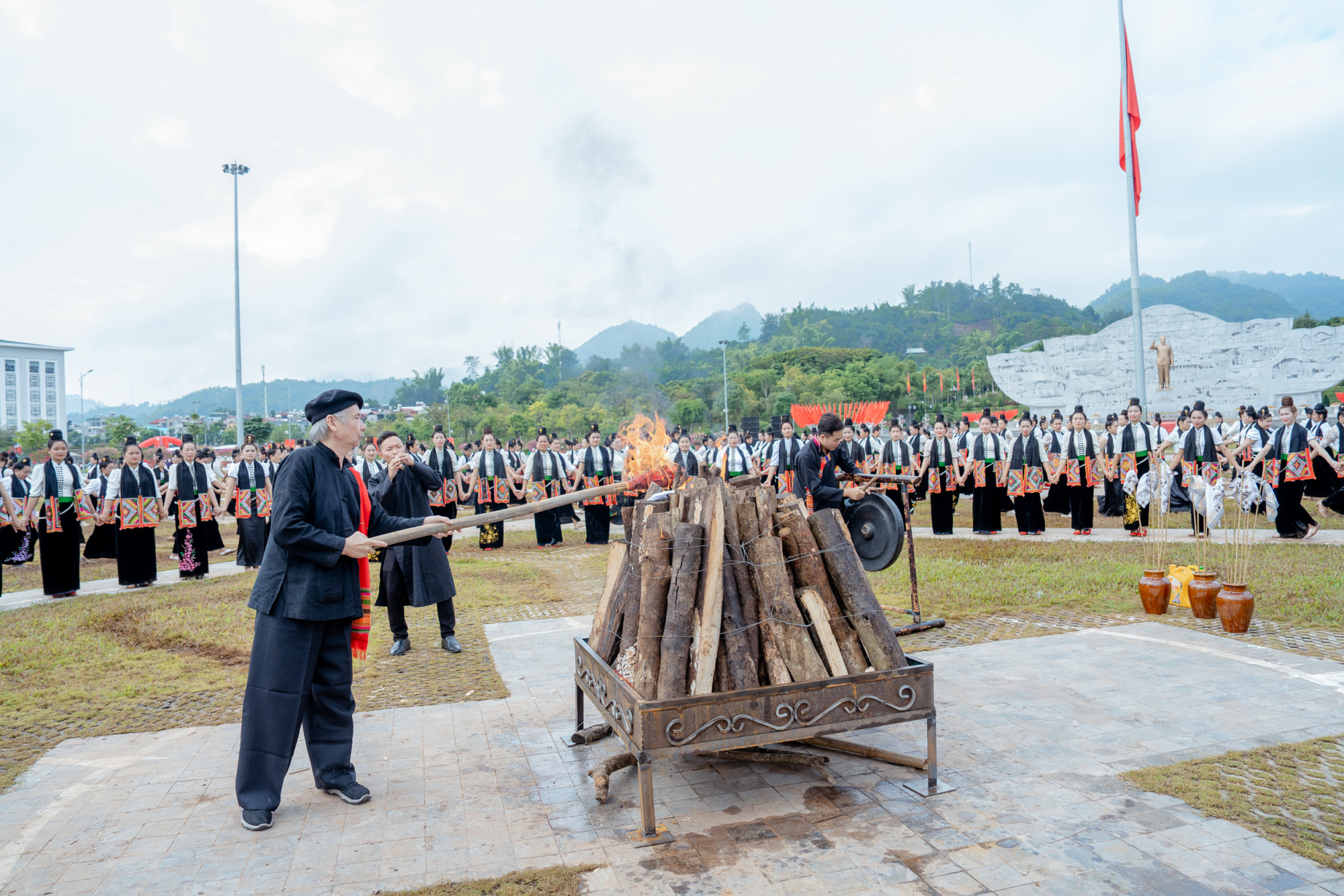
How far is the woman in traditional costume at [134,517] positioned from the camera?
11469 millimetres

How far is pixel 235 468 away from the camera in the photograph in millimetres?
13039

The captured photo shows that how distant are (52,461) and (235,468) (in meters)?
2.58

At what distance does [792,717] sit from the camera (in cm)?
379

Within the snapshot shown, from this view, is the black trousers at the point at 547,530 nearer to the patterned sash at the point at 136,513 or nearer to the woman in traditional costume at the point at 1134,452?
the patterned sash at the point at 136,513

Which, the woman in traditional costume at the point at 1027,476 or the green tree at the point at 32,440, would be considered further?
the green tree at the point at 32,440

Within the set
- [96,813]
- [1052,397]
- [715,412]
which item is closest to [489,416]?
[715,412]

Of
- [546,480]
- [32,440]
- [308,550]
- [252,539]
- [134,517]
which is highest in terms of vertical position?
[32,440]

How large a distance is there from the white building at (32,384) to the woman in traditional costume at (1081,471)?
11363 centimetres

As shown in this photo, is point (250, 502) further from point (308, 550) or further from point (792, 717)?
point (792, 717)

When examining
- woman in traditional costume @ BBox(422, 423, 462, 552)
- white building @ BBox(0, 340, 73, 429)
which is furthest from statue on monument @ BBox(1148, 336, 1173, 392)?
white building @ BBox(0, 340, 73, 429)

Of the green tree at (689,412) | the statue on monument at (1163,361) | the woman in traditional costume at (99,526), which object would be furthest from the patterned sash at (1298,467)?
the green tree at (689,412)

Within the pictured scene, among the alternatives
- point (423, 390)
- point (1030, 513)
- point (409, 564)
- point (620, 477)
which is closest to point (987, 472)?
point (1030, 513)

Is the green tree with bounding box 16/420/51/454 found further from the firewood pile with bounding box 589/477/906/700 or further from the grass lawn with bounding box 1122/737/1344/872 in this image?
the grass lawn with bounding box 1122/737/1344/872

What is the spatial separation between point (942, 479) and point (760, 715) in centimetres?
1207
